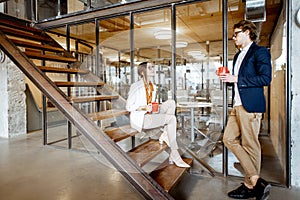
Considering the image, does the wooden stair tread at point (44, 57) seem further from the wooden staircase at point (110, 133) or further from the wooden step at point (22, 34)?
the wooden step at point (22, 34)

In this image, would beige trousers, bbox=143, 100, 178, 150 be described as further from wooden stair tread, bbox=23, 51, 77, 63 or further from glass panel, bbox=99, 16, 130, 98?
wooden stair tread, bbox=23, 51, 77, 63

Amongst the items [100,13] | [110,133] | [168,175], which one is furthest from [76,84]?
[168,175]

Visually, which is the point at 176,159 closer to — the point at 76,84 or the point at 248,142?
the point at 248,142

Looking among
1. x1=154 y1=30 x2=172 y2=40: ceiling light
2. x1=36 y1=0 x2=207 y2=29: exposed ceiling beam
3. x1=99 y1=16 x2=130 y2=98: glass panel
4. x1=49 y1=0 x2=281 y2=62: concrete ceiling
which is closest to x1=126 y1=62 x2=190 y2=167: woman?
x1=99 y1=16 x2=130 y2=98: glass panel

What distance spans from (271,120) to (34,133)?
4.82m

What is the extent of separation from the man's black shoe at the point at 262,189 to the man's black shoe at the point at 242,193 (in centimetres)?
8

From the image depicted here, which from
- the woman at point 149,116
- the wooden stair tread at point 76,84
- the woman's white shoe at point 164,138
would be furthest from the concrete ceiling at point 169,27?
the woman's white shoe at point 164,138

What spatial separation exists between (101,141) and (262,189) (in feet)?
4.77

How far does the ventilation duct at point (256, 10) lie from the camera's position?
250 cm

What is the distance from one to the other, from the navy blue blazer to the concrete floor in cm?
90

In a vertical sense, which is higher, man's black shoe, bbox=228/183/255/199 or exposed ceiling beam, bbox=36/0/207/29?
exposed ceiling beam, bbox=36/0/207/29

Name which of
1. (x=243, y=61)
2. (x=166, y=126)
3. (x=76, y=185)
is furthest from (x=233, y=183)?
(x=76, y=185)

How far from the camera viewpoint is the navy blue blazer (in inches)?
72.6

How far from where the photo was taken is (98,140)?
1.88 meters
